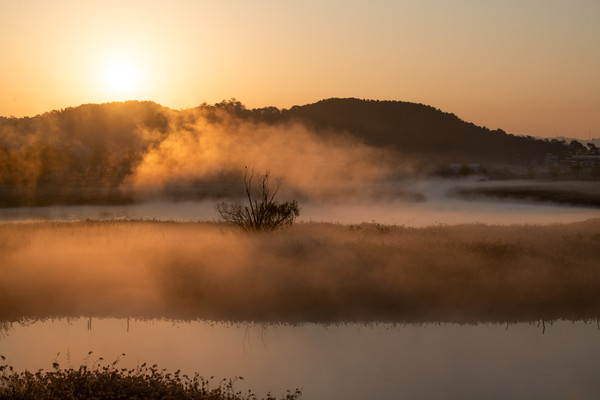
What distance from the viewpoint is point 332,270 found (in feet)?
83.8

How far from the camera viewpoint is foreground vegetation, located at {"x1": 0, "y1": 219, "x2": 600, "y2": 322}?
2233cm

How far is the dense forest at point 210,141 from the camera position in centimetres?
8731

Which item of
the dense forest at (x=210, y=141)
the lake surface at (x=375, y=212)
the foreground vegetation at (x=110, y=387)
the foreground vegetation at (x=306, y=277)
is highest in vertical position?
the dense forest at (x=210, y=141)

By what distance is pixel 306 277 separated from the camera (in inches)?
979

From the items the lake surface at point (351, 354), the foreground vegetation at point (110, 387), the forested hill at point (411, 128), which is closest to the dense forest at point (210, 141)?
the forested hill at point (411, 128)

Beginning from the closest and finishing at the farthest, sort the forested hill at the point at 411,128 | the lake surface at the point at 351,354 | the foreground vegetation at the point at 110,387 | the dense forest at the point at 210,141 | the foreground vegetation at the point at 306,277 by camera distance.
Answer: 1. the foreground vegetation at the point at 110,387
2. the lake surface at the point at 351,354
3. the foreground vegetation at the point at 306,277
4. the dense forest at the point at 210,141
5. the forested hill at the point at 411,128

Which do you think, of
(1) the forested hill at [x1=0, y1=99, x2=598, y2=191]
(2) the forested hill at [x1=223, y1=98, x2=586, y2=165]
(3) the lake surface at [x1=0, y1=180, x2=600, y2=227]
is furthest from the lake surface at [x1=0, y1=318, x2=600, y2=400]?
(2) the forested hill at [x1=223, y1=98, x2=586, y2=165]

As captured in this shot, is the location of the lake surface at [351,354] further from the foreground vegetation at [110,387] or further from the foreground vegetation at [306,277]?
the foreground vegetation at [306,277]

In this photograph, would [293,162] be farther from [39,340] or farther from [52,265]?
[39,340]

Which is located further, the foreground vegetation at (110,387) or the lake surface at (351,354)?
the lake surface at (351,354)

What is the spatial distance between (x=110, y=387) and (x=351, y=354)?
21.4 feet

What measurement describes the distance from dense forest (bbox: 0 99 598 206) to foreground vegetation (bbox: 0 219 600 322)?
39.1 m

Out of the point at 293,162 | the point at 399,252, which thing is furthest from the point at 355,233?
the point at 293,162

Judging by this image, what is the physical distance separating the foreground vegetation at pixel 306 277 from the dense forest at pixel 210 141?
3915cm
